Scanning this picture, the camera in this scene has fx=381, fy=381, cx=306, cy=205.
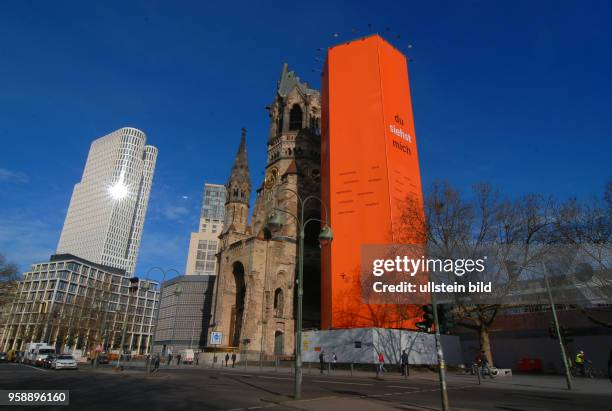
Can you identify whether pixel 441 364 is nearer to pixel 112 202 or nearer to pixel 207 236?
pixel 207 236

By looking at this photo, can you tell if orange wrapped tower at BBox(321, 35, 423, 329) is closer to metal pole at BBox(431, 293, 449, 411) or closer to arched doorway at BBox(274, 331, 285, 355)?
arched doorway at BBox(274, 331, 285, 355)

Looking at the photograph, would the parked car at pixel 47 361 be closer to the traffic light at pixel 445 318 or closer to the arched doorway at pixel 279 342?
the arched doorway at pixel 279 342

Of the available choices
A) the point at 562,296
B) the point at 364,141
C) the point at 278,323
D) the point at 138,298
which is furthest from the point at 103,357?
the point at 138,298

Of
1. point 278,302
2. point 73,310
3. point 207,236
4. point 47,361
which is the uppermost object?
point 207,236

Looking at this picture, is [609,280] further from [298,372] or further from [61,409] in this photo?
[61,409]

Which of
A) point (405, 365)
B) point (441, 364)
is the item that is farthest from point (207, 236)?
point (441, 364)

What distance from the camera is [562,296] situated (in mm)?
28328

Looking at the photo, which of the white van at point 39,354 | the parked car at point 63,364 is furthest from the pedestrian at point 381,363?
the white van at point 39,354

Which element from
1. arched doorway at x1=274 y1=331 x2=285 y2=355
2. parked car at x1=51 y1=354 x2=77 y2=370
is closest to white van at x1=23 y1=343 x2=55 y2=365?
parked car at x1=51 y1=354 x2=77 y2=370

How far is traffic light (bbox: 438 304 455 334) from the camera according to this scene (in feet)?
33.1

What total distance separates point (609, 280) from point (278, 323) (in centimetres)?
2983

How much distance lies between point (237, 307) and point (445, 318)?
1596 inches

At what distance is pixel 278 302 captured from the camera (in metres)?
44.1

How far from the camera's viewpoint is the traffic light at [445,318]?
33.1 ft
